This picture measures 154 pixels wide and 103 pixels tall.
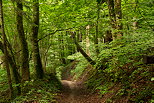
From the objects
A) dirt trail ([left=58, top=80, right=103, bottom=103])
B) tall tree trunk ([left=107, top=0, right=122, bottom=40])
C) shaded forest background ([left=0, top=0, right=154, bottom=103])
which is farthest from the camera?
dirt trail ([left=58, top=80, right=103, bottom=103])

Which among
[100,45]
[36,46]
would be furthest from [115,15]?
[36,46]

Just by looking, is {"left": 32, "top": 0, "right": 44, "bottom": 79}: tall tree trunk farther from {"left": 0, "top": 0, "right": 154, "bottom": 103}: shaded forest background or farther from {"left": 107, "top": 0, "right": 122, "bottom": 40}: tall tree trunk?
{"left": 107, "top": 0, "right": 122, "bottom": 40}: tall tree trunk

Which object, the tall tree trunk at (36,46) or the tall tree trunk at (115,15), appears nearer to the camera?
the tall tree trunk at (115,15)

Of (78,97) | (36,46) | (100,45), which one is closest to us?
(100,45)

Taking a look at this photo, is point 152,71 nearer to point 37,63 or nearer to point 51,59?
point 37,63

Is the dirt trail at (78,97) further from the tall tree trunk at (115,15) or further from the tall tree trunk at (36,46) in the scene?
the tall tree trunk at (115,15)

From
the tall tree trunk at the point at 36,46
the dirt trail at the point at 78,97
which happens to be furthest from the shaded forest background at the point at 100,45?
the dirt trail at the point at 78,97

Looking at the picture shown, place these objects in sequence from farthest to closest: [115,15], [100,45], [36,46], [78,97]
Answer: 1. [36,46]
2. [78,97]
3. [100,45]
4. [115,15]

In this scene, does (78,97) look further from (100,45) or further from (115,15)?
(115,15)

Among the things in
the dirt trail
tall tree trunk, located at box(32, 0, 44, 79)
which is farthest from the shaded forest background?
the dirt trail

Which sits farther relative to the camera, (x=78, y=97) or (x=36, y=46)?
(x=36, y=46)

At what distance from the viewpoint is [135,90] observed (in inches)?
187

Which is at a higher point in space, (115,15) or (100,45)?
(115,15)

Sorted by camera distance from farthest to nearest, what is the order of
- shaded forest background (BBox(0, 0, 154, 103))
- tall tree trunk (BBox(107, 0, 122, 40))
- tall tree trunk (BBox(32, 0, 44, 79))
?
tall tree trunk (BBox(32, 0, 44, 79)) → tall tree trunk (BBox(107, 0, 122, 40)) → shaded forest background (BBox(0, 0, 154, 103))
